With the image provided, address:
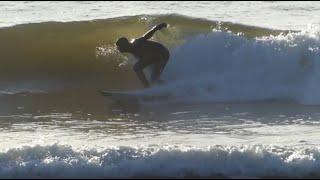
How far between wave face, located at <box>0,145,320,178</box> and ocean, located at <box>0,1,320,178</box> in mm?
11

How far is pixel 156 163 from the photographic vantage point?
835 centimetres

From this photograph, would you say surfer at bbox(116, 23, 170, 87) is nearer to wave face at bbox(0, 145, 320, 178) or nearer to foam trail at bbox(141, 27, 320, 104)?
foam trail at bbox(141, 27, 320, 104)

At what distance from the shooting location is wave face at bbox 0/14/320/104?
14.1 meters

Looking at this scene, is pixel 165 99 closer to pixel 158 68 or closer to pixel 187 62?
pixel 158 68

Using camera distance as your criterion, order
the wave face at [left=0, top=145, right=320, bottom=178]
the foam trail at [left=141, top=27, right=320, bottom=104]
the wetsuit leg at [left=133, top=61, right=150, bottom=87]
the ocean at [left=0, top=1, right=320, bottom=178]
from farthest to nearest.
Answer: the foam trail at [left=141, top=27, right=320, bottom=104] < the wetsuit leg at [left=133, top=61, right=150, bottom=87] < the ocean at [left=0, top=1, right=320, bottom=178] < the wave face at [left=0, top=145, right=320, bottom=178]

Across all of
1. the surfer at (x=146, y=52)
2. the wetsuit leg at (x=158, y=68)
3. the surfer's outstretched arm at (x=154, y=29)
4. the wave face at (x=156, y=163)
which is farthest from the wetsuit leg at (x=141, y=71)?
the wave face at (x=156, y=163)

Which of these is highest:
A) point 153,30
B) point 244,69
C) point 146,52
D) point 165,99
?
point 153,30

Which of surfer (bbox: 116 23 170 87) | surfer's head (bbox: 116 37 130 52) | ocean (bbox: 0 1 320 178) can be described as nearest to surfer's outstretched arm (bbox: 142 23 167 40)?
Answer: surfer (bbox: 116 23 170 87)

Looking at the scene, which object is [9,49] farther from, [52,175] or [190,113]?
[52,175]

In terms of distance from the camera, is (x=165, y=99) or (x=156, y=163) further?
(x=165, y=99)

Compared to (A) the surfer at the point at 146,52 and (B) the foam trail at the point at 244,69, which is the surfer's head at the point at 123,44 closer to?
(A) the surfer at the point at 146,52

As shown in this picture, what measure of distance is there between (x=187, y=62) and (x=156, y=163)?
702 cm

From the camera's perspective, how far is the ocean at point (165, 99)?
8.41 meters

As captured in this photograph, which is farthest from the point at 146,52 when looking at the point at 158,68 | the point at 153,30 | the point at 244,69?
the point at 244,69
